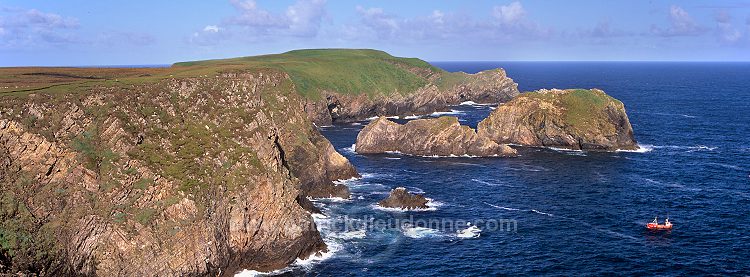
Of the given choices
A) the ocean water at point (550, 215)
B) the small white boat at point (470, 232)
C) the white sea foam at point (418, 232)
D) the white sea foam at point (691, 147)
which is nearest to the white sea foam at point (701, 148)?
the white sea foam at point (691, 147)

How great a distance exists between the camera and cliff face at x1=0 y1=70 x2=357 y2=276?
6159 cm

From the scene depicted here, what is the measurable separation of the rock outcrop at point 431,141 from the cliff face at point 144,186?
66.9m

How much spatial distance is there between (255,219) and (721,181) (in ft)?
297

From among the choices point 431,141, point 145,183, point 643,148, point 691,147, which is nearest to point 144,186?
point 145,183

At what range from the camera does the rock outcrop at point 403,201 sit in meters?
103

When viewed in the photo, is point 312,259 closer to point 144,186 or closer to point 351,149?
point 144,186

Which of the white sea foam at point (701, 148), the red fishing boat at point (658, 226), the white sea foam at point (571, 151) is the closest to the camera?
the red fishing boat at point (658, 226)

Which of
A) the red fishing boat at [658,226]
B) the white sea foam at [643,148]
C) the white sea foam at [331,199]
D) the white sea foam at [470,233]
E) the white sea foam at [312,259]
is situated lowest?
the white sea foam at [470,233]

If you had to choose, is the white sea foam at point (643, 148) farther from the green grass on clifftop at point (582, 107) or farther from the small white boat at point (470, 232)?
the small white boat at point (470, 232)

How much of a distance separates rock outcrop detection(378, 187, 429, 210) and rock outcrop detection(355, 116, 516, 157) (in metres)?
44.0

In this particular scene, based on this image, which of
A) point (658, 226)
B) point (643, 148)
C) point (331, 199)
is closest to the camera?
point (658, 226)

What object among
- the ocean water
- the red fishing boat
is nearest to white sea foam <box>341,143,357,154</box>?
the ocean water

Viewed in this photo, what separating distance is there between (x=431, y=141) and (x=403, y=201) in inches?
1825

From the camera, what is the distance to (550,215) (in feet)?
323
